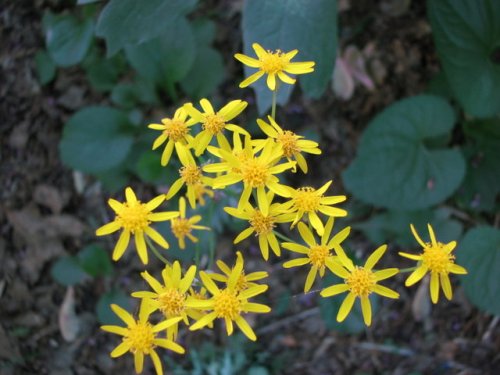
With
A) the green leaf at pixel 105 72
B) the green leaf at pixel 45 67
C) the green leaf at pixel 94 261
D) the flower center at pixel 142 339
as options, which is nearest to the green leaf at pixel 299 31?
the flower center at pixel 142 339

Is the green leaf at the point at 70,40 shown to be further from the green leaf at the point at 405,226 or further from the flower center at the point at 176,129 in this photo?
the green leaf at the point at 405,226

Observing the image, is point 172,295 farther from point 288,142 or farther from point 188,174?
point 288,142

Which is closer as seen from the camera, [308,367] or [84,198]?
[308,367]

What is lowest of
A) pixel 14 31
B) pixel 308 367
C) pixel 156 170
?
pixel 308 367

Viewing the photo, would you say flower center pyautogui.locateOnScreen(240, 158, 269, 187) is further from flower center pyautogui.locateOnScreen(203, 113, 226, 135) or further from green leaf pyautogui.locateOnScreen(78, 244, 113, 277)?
green leaf pyautogui.locateOnScreen(78, 244, 113, 277)

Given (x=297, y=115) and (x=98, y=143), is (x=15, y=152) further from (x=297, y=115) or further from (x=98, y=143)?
(x=297, y=115)

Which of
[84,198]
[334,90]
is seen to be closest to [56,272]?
[84,198]

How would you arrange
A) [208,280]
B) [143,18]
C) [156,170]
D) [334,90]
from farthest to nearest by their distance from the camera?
[334,90] → [156,170] → [143,18] → [208,280]

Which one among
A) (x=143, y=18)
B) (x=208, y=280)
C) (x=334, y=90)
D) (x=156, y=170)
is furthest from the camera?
(x=334, y=90)
